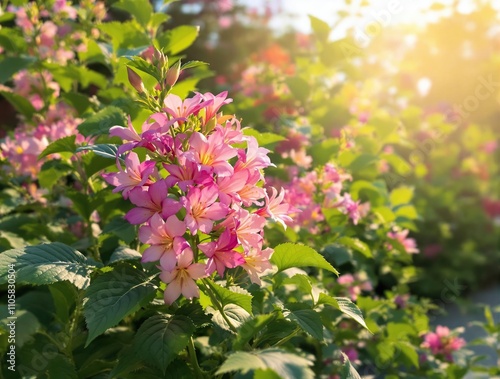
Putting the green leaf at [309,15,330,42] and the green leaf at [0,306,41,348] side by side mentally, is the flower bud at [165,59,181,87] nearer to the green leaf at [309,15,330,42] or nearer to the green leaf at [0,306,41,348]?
the green leaf at [0,306,41,348]

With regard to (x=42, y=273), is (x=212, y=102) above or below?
above

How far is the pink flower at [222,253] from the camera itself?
1055 millimetres

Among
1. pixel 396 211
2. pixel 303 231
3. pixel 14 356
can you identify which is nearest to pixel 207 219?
pixel 14 356

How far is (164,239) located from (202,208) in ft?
0.30

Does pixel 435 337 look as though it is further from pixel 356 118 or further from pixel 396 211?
pixel 356 118

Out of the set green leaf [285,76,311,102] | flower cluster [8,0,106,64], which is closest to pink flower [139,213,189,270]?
flower cluster [8,0,106,64]

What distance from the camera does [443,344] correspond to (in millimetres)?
2508

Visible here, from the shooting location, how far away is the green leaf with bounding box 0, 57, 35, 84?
201 centimetres

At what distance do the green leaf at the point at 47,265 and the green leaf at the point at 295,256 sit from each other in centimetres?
37

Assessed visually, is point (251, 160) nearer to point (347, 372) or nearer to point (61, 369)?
point (347, 372)

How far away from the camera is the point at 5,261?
42.5 inches

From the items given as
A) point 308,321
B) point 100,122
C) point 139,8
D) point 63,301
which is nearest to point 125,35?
point 139,8

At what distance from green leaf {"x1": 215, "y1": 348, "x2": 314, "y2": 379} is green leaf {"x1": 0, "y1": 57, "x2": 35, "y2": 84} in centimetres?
149

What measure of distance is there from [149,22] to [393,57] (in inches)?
129
